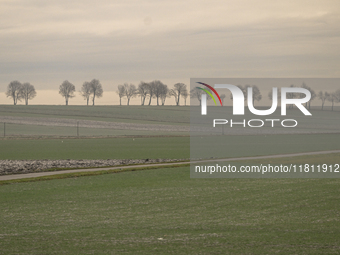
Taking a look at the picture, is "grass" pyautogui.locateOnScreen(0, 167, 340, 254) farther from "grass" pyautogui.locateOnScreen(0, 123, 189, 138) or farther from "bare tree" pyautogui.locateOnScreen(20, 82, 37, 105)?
"bare tree" pyautogui.locateOnScreen(20, 82, 37, 105)

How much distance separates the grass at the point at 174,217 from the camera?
7.65 meters

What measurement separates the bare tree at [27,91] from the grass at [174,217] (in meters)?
110

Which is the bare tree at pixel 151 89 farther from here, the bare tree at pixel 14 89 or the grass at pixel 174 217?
the grass at pixel 174 217

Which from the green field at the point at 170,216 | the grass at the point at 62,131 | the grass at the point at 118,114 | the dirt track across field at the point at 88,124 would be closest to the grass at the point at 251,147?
the grass at the point at 62,131

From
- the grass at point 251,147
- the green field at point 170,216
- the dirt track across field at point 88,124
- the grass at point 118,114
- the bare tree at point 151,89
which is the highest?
the bare tree at point 151,89

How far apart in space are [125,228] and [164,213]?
1881mm

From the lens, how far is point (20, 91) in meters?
119

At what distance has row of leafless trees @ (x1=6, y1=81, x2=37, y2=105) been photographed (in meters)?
117

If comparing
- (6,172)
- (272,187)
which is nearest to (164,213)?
(272,187)

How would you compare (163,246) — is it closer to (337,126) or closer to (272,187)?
(272,187)

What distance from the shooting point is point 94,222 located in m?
9.97

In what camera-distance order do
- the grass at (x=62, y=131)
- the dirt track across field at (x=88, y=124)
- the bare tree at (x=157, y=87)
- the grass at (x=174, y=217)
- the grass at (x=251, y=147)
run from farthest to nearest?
the bare tree at (x=157, y=87) → the dirt track across field at (x=88, y=124) → the grass at (x=62, y=131) → the grass at (x=251, y=147) → the grass at (x=174, y=217)

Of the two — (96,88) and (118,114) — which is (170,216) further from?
(96,88)

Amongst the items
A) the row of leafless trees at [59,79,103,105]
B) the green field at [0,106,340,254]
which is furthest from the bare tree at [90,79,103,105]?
the green field at [0,106,340,254]
